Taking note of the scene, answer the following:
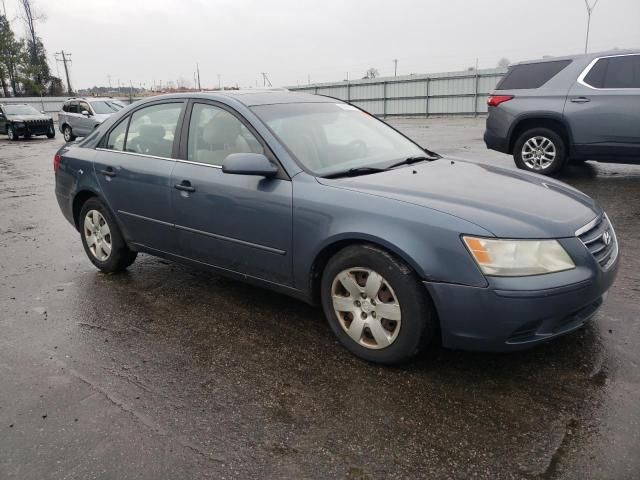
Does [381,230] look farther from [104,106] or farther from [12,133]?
[12,133]

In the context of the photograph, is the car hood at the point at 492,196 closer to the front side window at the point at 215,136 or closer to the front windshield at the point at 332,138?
the front windshield at the point at 332,138

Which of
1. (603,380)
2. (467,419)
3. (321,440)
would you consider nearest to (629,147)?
(603,380)

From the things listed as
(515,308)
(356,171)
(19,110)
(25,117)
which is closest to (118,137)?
(356,171)

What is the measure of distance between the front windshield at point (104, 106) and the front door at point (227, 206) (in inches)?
708

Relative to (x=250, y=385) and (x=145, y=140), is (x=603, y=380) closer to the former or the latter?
(x=250, y=385)

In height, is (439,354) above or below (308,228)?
below

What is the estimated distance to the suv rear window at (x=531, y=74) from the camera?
319 inches

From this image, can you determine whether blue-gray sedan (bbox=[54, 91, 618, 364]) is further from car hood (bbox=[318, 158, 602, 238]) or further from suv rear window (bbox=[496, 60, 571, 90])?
suv rear window (bbox=[496, 60, 571, 90])

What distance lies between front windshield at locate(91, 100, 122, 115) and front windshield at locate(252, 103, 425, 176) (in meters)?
18.1

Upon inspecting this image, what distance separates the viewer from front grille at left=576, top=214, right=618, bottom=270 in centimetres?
288

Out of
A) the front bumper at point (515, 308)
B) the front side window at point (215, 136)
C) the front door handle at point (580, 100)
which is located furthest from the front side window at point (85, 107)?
the front bumper at point (515, 308)

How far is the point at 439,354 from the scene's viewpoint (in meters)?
3.21

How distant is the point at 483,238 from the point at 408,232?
0.38 m

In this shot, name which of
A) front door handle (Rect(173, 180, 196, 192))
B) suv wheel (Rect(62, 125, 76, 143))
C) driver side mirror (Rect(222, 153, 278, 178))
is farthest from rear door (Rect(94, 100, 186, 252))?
suv wheel (Rect(62, 125, 76, 143))
